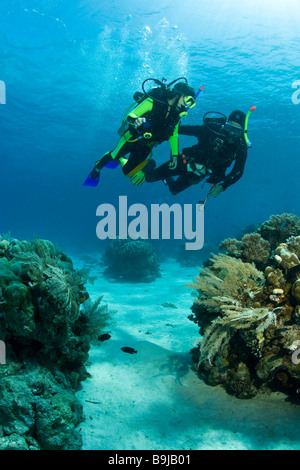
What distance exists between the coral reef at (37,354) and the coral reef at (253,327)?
184cm

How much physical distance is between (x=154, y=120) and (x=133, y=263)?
9011 mm

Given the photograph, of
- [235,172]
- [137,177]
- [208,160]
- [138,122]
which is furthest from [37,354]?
[235,172]

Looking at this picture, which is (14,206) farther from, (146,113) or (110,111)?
(146,113)

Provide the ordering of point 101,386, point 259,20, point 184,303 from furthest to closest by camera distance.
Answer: point 259,20, point 184,303, point 101,386

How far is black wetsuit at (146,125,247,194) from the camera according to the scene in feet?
19.7

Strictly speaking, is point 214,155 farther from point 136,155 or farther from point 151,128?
point 136,155

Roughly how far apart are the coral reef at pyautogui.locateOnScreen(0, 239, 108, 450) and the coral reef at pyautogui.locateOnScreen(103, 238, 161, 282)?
9725 millimetres

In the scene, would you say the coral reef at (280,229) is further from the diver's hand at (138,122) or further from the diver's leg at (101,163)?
the diver's leg at (101,163)

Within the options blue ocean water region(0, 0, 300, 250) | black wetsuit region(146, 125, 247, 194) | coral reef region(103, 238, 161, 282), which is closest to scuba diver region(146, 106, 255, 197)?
black wetsuit region(146, 125, 247, 194)

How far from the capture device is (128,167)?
6.50 m

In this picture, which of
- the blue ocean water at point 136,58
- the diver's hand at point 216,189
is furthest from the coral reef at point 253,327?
the blue ocean water at point 136,58

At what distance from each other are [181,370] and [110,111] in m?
27.6

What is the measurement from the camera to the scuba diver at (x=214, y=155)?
5.96m

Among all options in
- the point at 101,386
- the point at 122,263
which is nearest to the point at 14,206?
the point at 122,263
